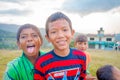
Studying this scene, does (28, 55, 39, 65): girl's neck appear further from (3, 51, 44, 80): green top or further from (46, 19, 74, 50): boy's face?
(46, 19, 74, 50): boy's face

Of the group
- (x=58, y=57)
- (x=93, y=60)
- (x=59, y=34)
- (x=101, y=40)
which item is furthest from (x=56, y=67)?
(x=101, y=40)

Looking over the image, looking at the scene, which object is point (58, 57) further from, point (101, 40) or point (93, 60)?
point (101, 40)

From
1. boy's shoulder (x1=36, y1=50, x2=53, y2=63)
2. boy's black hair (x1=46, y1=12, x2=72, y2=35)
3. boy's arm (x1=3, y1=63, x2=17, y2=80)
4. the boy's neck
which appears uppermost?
boy's black hair (x1=46, y1=12, x2=72, y2=35)

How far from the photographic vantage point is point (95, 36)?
1865 inches

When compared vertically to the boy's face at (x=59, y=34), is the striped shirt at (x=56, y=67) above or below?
below

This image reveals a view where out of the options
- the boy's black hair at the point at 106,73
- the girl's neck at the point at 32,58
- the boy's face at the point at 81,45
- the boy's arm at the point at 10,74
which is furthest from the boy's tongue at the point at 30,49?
the boy's face at the point at 81,45

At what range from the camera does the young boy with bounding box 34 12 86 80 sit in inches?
116

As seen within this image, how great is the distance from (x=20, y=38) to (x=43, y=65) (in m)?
0.49

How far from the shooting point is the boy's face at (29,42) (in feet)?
10.4

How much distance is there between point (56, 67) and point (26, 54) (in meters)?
0.47

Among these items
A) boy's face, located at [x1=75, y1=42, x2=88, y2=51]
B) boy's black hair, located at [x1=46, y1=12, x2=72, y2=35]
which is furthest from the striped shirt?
boy's face, located at [x1=75, y1=42, x2=88, y2=51]

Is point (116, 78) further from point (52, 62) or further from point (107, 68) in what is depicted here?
point (52, 62)

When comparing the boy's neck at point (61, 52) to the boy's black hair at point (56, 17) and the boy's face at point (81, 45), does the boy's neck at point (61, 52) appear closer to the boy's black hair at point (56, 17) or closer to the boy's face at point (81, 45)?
the boy's black hair at point (56, 17)

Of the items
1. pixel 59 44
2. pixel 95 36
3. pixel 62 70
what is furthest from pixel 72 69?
pixel 95 36
